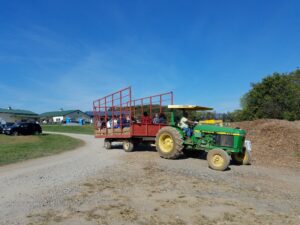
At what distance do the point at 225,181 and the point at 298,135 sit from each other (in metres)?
10.1

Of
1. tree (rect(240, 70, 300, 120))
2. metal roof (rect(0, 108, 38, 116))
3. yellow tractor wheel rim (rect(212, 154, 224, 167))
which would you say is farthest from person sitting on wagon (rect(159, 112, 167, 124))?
metal roof (rect(0, 108, 38, 116))

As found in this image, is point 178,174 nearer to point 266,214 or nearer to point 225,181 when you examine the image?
point 225,181

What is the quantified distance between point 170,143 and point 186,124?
1.07 metres

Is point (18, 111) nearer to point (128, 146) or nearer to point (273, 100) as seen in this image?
point (273, 100)

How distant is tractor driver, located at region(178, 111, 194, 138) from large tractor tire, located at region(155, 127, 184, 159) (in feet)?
1.30

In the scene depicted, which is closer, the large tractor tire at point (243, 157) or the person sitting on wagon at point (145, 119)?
the large tractor tire at point (243, 157)

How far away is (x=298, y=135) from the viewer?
58.3 ft

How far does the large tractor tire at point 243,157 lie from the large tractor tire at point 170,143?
7.27 feet

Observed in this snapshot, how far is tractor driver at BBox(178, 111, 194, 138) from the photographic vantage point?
1367cm

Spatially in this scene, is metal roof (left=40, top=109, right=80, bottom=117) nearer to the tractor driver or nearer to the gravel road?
the tractor driver

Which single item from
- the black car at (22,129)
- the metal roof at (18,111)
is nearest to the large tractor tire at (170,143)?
the black car at (22,129)

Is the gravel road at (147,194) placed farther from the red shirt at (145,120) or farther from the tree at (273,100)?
the tree at (273,100)

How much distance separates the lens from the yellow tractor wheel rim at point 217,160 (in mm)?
11591

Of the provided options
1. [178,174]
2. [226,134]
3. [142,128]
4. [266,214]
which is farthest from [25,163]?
[266,214]
